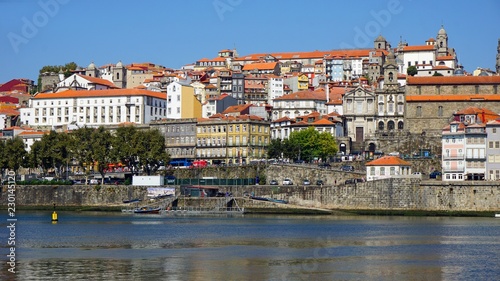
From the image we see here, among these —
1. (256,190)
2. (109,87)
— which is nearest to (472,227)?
(256,190)

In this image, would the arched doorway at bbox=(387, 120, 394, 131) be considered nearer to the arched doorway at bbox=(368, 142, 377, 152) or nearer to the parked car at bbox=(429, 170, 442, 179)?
the arched doorway at bbox=(368, 142, 377, 152)

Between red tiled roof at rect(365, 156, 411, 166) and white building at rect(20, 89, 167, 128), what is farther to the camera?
white building at rect(20, 89, 167, 128)

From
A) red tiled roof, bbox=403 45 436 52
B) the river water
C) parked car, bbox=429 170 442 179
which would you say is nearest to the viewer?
the river water

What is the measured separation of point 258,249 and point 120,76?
107514 mm

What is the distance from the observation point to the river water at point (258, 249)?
128 feet

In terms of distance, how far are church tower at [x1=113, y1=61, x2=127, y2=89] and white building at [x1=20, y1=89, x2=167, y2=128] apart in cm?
3065

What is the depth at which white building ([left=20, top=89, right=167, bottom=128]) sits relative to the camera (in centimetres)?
11562

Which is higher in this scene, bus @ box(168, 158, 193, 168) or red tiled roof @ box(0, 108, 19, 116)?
red tiled roof @ box(0, 108, 19, 116)

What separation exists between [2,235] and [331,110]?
206 ft

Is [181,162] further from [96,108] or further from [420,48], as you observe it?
[420,48]

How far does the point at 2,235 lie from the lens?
55969mm

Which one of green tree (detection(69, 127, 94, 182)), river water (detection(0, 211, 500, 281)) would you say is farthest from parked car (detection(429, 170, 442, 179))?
green tree (detection(69, 127, 94, 182))

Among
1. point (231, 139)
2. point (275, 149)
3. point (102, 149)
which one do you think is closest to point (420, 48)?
point (231, 139)

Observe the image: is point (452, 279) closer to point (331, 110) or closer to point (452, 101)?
point (452, 101)
